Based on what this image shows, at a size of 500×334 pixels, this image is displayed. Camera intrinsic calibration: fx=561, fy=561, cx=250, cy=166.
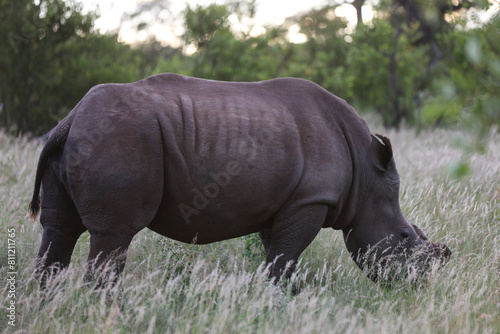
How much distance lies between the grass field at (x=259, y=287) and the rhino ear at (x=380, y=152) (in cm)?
85

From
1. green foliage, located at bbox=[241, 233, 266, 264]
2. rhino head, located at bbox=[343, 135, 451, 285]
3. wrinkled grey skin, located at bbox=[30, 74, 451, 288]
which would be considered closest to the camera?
wrinkled grey skin, located at bbox=[30, 74, 451, 288]

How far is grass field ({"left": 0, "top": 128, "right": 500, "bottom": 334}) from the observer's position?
10.5 ft

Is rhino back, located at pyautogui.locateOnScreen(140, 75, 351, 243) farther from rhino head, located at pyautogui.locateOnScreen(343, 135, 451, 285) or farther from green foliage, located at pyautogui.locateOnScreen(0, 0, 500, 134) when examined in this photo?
green foliage, located at pyautogui.locateOnScreen(0, 0, 500, 134)

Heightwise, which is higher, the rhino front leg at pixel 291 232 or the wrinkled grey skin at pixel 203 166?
the wrinkled grey skin at pixel 203 166

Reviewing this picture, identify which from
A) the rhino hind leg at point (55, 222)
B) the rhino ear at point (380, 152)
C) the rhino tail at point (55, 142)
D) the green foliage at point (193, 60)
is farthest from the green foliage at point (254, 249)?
the green foliage at point (193, 60)

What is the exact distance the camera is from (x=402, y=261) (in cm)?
446

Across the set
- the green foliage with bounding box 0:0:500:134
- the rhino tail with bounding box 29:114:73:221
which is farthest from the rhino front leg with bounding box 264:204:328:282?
the green foliage with bounding box 0:0:500:134

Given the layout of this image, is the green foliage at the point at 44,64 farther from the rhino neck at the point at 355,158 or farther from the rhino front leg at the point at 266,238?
the rhino neck at the point at 355,158

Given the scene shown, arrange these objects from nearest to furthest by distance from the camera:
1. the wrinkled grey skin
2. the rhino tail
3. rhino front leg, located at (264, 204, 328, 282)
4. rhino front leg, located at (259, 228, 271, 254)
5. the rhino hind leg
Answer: the wrinkled grey skin, the rhino tail, the rhino hind leg, rhino front leg, located at (264, 204, 328, 282), rhino front leg, located at (259, 228, 271, 254)

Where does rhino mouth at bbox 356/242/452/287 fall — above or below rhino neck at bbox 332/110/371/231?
below

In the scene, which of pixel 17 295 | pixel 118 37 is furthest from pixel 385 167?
pixel 118 37

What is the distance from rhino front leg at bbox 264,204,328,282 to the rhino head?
1.71 ft

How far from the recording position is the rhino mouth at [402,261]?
4.29m

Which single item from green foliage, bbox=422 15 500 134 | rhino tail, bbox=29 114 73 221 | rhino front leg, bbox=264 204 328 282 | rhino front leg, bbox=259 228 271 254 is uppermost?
green foliage, bbox=422 15 500 134
